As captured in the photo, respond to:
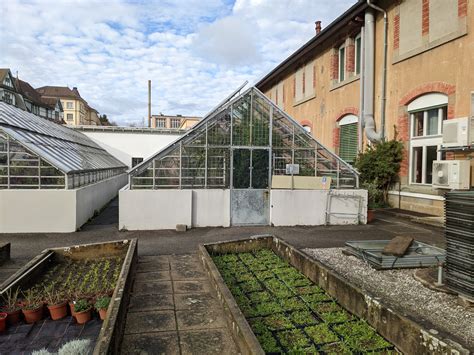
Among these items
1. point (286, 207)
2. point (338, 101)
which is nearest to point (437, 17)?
point (338, 101)

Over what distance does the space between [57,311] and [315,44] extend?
60.4ft

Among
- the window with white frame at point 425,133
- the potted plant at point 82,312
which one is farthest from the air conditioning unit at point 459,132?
the potted plant at point 82,312

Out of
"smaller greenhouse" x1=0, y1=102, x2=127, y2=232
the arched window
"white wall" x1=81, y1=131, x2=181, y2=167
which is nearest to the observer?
"smaller greenhouse" x1=0, y1=102, x2=127, y2=232

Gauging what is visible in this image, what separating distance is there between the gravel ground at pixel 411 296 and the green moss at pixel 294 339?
1.17m

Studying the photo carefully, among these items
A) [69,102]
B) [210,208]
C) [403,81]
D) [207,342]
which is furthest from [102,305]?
[69,102]

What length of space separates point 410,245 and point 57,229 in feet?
31.4

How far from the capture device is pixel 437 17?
472 inches

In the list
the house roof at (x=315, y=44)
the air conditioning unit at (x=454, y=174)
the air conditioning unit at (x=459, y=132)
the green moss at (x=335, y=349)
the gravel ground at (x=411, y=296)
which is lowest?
the green moss at (x=335, y=349)

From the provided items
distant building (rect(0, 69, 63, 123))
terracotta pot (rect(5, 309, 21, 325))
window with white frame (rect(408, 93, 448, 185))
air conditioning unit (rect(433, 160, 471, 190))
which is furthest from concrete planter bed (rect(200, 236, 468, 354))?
distant building (rect(0, 69, 63, 123))

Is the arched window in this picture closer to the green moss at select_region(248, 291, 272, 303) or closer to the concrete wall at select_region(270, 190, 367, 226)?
the concrete wall at select_region(270, 190, 367, 226)

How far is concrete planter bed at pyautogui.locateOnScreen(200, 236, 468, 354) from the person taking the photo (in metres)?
4.00

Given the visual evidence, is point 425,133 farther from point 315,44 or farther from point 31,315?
point 31,315

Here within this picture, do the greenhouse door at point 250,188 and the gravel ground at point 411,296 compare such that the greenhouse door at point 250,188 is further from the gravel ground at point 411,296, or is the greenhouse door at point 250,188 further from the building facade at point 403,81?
the building facade at point 403,81

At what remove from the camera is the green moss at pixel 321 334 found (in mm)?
4305
